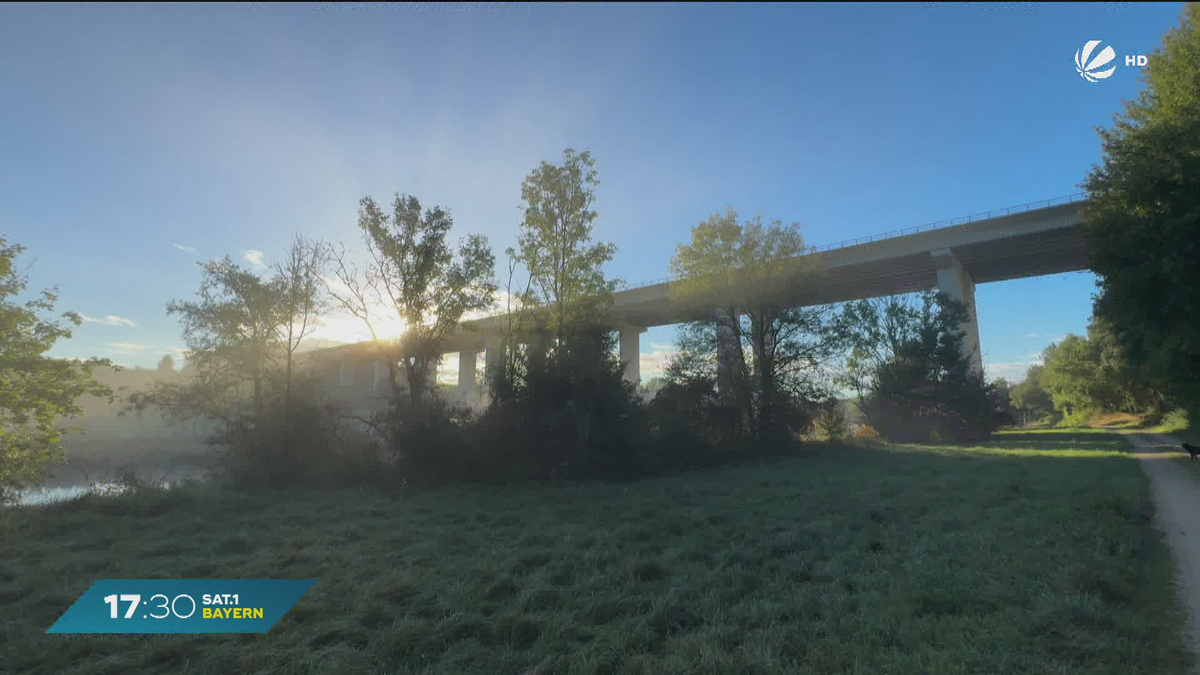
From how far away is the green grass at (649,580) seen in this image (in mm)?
4277

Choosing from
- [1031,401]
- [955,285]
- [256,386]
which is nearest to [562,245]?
[256,386]

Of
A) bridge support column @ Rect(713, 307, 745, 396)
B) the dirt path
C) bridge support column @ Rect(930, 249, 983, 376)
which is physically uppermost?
bridge support column @ Rect(930, 249, 983, 376)

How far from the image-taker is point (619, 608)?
214 inches

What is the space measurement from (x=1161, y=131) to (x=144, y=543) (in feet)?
83.5

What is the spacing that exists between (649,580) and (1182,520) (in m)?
9.97

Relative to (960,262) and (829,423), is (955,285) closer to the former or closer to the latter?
(960,262)

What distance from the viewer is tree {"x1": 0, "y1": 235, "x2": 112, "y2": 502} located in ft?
43.5

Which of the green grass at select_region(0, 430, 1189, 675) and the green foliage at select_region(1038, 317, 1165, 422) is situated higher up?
the green foliage at select_region(1038, 317, 1165, 422)

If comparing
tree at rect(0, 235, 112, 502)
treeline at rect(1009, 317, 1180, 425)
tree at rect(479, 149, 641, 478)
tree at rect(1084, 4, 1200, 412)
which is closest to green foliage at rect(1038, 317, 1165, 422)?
treeline at rect(1009, 317, 1180, 425)

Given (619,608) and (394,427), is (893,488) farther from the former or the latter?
(394,427)

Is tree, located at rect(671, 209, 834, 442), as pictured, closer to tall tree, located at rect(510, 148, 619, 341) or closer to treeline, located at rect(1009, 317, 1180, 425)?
tall tree, located at rect(510, 148, 619, 341)

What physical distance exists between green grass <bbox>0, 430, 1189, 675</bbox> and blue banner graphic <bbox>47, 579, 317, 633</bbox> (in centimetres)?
27

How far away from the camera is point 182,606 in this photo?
5.67 metres

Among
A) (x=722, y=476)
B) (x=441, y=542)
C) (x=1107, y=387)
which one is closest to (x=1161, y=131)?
(x=722, y=476)
